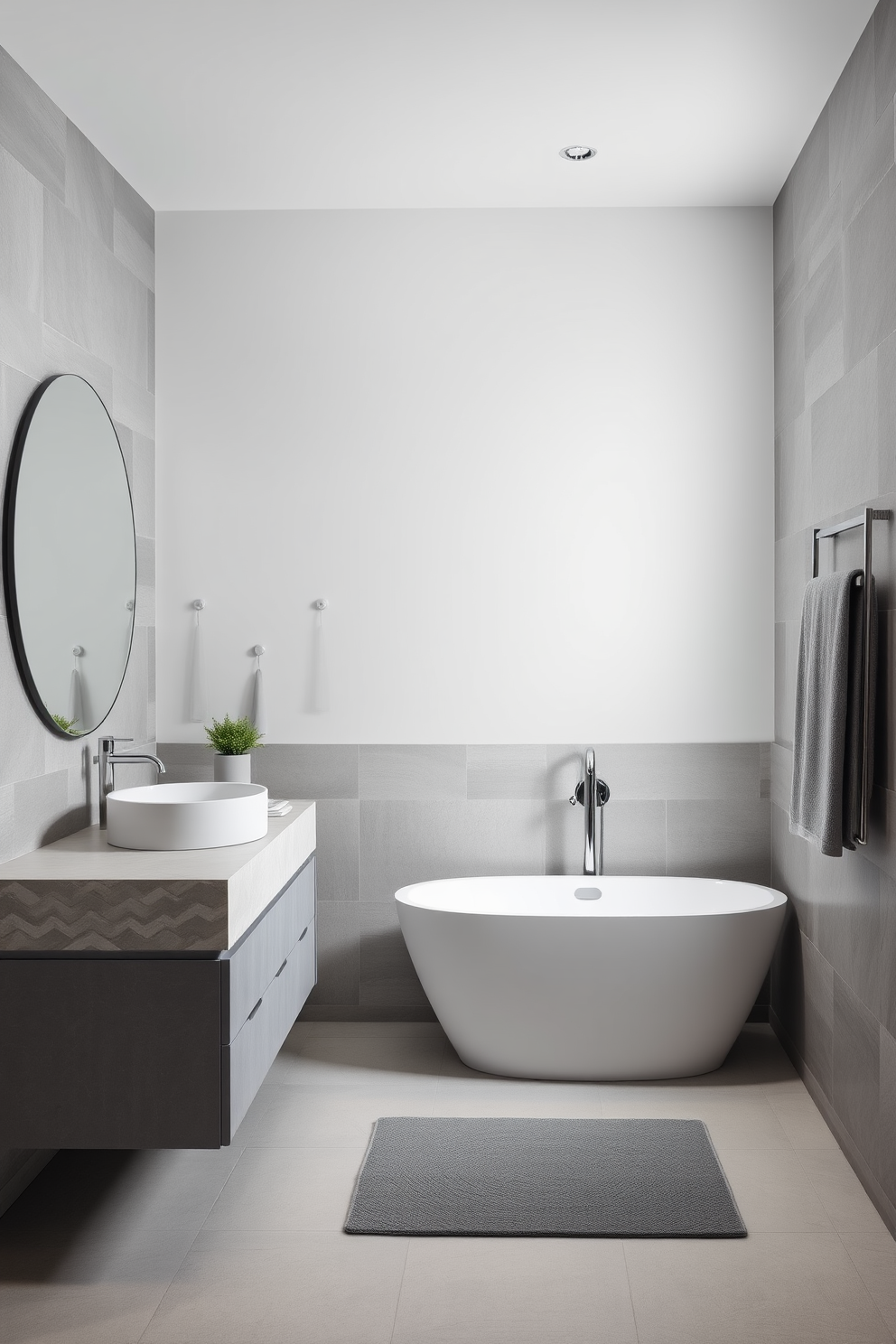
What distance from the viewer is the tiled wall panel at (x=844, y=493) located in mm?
2588

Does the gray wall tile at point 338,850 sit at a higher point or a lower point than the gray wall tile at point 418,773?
lower

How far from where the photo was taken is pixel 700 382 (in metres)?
3.88

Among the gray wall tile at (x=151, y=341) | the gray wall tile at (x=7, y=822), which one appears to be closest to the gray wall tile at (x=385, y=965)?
the gray wall tile at (x=7, y=822)

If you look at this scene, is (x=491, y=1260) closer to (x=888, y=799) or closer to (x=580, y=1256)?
(x=580, y=1256)

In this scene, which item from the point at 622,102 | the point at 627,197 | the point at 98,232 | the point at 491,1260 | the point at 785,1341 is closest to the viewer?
the point at 785,1341

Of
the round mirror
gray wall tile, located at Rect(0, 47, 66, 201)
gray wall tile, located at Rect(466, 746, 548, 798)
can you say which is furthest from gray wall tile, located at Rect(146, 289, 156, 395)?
gray wall tile, located at Rect(466, 746, 548, 798)

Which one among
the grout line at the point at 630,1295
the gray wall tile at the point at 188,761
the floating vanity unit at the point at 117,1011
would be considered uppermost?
the gray wall tile at the point at 188,761

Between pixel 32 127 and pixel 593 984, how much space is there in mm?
2800

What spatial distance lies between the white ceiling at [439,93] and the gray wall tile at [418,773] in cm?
190

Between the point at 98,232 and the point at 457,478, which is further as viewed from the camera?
the point at 457,478

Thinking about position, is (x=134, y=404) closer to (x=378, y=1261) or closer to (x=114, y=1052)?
(x=114, y=1052)

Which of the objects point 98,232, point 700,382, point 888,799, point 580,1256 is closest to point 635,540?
point 700,382

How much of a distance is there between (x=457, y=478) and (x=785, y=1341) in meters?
2.71

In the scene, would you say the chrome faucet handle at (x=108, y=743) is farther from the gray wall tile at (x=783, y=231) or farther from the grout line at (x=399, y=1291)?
the gray wall tile at (x=783, y=231)
